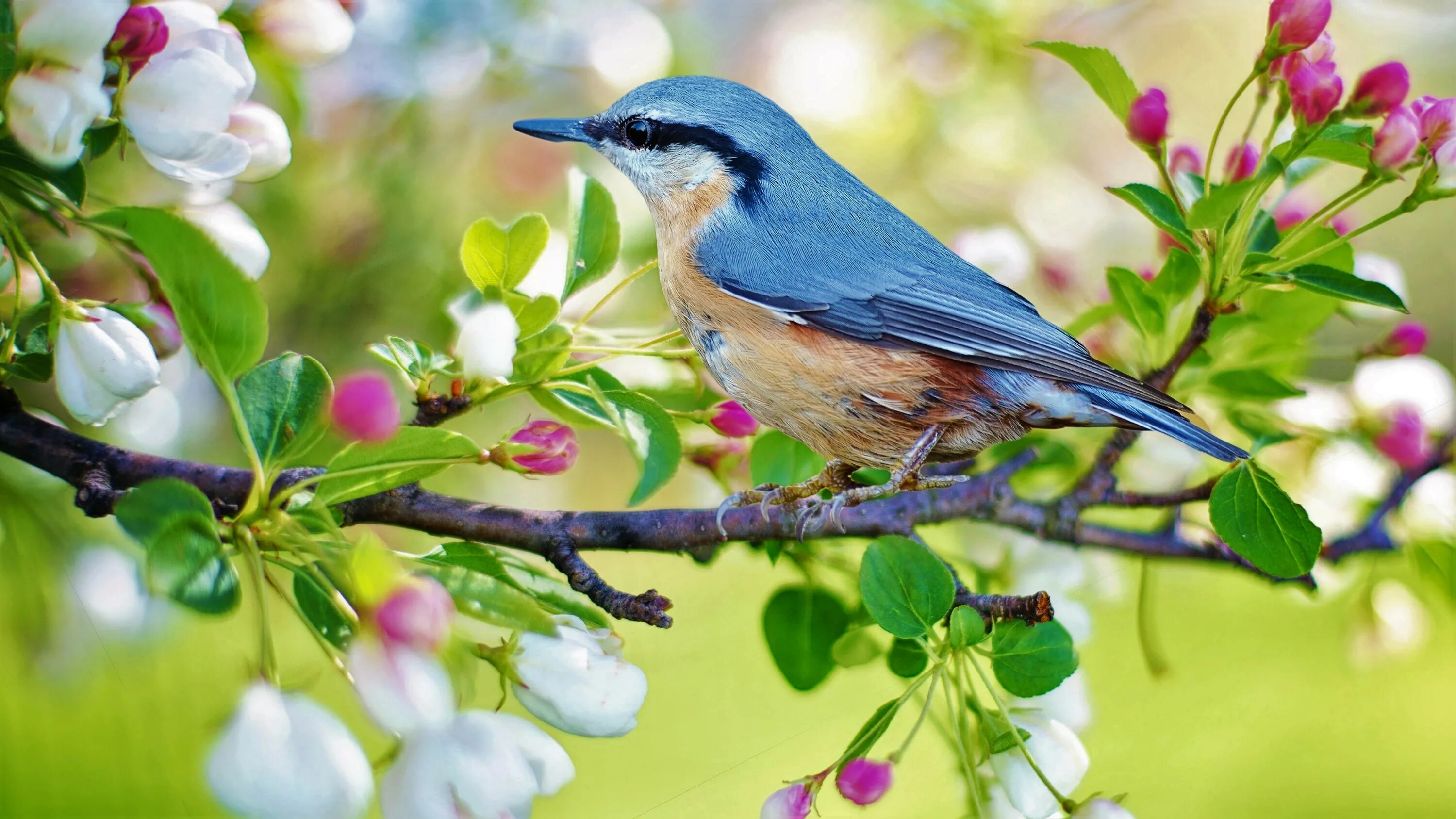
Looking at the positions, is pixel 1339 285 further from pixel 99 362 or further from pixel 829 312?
pixel 99 362

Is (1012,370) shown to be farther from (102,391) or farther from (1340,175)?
(1340,175)

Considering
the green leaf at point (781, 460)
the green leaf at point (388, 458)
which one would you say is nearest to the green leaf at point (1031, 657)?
the green leaf at point (781, 460)

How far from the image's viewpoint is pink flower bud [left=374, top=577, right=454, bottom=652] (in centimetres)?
31

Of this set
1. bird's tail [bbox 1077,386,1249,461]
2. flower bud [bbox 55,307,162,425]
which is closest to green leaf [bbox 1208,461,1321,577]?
bird's tail [bbox 1077,386,1249,461]

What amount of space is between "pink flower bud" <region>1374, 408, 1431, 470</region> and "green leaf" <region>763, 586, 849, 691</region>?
0.38 metres

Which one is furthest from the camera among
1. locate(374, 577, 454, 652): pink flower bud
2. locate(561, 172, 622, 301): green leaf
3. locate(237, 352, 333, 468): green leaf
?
locate(561, 172, 622, 301): green leaf

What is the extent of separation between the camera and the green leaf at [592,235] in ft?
1.73

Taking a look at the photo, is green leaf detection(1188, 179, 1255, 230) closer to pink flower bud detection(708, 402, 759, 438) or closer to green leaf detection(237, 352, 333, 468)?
pink flower bud detection(708, 402, 759, 438)

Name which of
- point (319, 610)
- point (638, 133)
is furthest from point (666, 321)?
point (319, 610)

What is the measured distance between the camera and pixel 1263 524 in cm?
47

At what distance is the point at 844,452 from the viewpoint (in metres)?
0.52

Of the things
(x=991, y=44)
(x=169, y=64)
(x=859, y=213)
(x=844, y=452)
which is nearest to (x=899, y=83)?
(x=991, y=44)

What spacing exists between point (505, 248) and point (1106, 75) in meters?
0.30

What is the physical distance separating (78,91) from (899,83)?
978mm
